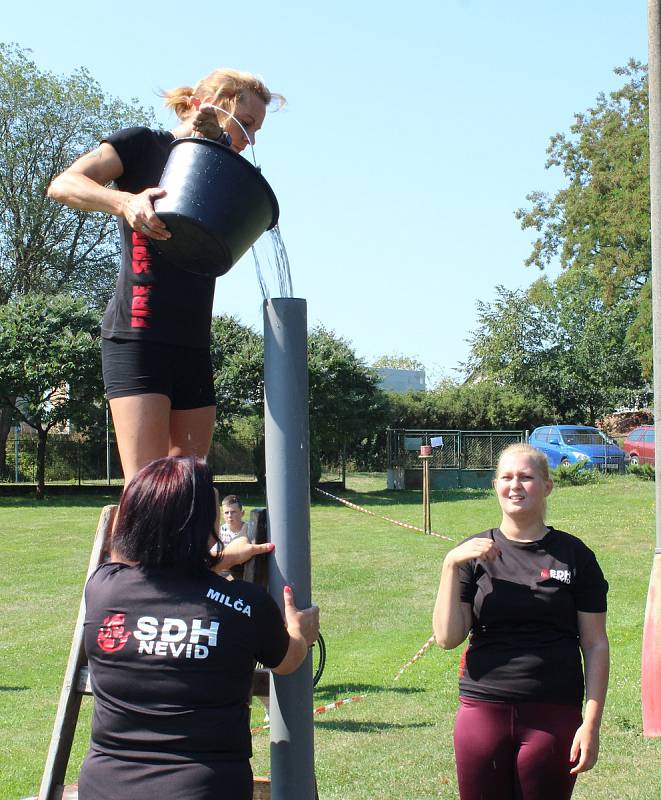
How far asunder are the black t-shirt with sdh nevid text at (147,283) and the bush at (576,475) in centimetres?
2960

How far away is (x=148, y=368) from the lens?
2.67 m

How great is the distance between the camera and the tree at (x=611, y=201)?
98.8 feet

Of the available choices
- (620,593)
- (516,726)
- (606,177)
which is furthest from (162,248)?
(606,177)

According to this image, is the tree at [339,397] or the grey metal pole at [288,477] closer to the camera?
the grey metal pole at [288,477]

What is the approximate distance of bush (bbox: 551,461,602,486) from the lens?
3122 cm

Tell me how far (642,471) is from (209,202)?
31.2 metres

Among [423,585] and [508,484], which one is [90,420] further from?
[508,484]

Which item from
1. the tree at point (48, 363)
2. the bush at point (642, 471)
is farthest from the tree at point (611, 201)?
the tree at point (48, 363)

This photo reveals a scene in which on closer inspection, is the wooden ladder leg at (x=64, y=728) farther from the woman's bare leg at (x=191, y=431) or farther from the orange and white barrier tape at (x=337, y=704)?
the orange and white barrier tape at (x=337, y=704)

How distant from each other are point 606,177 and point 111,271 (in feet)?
61.8

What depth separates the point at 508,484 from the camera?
10.5 ft

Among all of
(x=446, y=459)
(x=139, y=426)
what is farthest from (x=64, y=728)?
(x=446, y=459)

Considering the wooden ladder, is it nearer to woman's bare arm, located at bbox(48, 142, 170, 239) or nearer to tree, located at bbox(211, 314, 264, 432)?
woman's bare arm, located at bbox(48, 142, 170, 239)

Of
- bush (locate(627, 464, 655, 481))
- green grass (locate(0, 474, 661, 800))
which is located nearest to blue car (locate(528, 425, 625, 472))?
bush (locate(627, 464, 655, 481))
